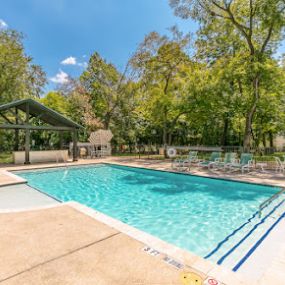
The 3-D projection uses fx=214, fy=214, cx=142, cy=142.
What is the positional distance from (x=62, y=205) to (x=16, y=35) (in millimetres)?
21433

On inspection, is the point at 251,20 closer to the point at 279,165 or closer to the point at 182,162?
the point at 279,165

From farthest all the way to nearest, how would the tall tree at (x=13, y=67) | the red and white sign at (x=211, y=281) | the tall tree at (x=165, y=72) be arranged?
the tall tree at (x=13, y=67) < the tall tree at (x=165, y=72) < the red and white sign at (x=211, y=281)

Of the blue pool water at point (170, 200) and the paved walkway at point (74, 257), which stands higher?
the paved walkway at point (74, 257)

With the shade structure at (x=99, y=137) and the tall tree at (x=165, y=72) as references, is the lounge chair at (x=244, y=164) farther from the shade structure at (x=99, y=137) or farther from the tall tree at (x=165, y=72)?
the shade structure at (x=99, y=137)

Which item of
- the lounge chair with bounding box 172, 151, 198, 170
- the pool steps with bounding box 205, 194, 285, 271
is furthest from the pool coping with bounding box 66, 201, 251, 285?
the lounge chair with bounding box 172, 151, 198, 170

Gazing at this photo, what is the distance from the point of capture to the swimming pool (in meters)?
4.59

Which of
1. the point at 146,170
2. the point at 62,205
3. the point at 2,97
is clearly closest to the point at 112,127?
the point at 2,97

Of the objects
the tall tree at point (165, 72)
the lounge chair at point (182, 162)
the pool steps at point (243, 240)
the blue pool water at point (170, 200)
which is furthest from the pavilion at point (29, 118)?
the pool steps at point (243, 240)

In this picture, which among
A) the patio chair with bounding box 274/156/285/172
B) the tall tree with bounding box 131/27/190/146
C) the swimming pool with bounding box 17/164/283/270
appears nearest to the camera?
the swimming pool with bounding box 17/164/283/270

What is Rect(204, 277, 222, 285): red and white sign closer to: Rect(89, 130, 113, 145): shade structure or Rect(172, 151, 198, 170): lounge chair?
Rect(172, 151, 198, 170): lounge chair

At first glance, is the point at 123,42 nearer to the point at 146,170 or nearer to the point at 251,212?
the point at 146,170

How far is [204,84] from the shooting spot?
601 inches

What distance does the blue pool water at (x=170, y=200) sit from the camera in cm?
483

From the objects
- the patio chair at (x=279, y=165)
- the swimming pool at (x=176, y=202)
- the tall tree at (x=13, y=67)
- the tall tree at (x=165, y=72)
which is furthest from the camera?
the tall tree at (x=13, y=67)
